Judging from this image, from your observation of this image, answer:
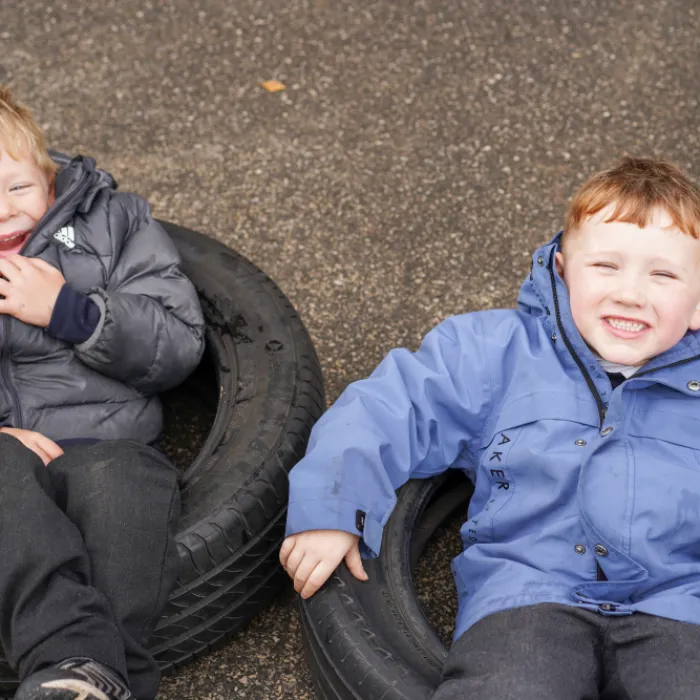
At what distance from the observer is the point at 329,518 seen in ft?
7.22

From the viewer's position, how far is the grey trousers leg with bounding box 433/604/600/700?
77.0 inches

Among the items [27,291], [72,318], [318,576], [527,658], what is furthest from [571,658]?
[27,291]

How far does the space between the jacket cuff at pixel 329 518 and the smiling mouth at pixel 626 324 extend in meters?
0.70

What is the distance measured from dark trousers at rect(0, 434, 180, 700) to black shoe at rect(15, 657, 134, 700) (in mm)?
30

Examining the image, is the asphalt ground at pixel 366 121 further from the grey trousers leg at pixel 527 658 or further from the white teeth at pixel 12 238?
the grey trousers leg at pixel 527 658

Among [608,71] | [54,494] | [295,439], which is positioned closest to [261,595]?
[295,439]

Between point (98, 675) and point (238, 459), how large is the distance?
26.2 inches

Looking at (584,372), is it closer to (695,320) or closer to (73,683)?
(695,320)

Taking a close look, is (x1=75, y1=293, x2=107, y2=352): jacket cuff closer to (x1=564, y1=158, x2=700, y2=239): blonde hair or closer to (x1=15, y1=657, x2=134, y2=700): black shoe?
(x1=15, y1=657, x2=134, y2=700): black shoe

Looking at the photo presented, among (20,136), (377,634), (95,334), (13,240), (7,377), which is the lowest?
(377,634)

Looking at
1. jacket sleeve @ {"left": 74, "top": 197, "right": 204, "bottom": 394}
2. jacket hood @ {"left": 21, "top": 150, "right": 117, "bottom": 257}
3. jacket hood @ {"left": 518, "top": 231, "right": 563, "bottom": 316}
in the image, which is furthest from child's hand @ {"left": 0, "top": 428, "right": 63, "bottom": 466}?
jacket hood @ {"left": 518, "top": 231, "right": 563, "bottom": 316}

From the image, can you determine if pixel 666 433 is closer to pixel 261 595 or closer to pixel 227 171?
pixel 261 595

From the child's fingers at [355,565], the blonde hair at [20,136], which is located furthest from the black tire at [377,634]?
the blonde hair at [20,136]

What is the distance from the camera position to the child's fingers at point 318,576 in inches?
87.4
